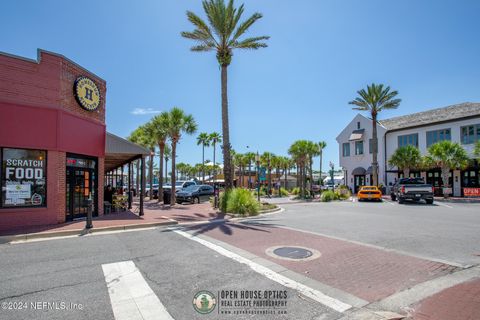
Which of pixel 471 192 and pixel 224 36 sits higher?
pixel 224 36

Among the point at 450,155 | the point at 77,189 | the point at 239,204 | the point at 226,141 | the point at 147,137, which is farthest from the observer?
the point at 147,137

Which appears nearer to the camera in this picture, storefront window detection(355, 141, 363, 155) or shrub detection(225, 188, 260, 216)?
shrub detection(225, 188, 260, 216)

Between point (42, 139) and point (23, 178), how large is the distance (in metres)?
1.58

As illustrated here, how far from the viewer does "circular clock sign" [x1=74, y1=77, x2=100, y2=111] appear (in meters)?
13.1

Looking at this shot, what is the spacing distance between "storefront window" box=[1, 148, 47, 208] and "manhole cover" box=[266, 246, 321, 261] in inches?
366

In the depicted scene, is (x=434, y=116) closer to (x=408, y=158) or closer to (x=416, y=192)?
(x=408, y=158)

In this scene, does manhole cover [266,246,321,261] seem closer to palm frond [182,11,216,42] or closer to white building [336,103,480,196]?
palm frond [182,11,216,42]

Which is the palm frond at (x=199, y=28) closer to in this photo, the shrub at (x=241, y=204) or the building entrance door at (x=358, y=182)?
the shrub at (x=241, y=204)

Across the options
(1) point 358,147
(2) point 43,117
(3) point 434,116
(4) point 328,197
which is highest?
(3) point 434,116

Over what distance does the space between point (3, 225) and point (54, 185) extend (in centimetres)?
205

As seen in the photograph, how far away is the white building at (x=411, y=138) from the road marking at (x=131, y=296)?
3375 cm

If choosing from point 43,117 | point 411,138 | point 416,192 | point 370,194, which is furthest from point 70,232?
point 411,138

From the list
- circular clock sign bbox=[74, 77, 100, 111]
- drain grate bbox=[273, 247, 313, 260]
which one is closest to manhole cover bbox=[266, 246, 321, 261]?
drain grate bbox=[273, 247, 313, 260]

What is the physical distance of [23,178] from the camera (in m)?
11.2
